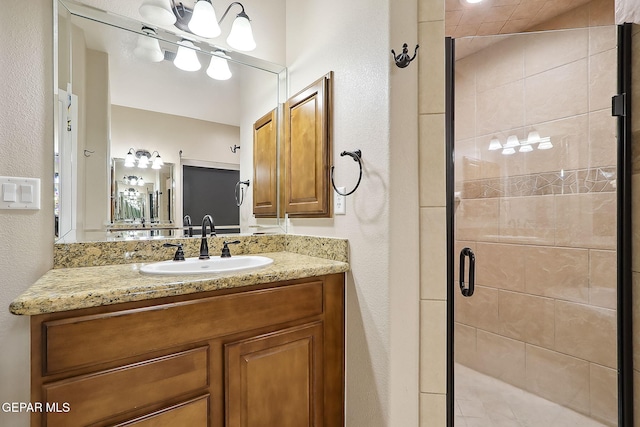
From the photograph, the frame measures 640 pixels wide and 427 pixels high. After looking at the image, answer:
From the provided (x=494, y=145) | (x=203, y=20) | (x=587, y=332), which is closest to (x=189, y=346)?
(x=203, y=20)

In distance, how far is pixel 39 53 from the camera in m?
1.17

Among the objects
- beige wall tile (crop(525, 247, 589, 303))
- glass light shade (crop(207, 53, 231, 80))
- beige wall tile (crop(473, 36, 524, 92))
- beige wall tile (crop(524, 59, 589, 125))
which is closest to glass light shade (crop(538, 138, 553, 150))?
beige wall tile (crop(524, 59, 589, 125))

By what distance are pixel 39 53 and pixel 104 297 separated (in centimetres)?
107

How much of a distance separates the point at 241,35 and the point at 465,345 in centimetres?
206

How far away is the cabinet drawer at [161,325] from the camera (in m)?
0.81

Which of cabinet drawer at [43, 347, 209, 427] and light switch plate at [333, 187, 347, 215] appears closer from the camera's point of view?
cabinet drawer at [43, 347, 209, 427]

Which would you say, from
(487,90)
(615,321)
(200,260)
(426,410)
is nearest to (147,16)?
(200,260)

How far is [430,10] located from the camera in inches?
49.1

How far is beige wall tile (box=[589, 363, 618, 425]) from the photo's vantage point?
1414 millimetres

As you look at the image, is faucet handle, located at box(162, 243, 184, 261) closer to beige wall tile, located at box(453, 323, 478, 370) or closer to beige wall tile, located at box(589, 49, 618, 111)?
beige wall tile, located at box(453, 323, 478, 370)

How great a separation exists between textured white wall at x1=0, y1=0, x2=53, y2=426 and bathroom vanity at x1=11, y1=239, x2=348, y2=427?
13 centimetres

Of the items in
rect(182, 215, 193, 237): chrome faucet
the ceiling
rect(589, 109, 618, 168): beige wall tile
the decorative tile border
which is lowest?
rect(182, 215, 193, 237): chrome faucet

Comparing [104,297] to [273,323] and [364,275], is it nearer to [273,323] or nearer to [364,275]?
[273,323]

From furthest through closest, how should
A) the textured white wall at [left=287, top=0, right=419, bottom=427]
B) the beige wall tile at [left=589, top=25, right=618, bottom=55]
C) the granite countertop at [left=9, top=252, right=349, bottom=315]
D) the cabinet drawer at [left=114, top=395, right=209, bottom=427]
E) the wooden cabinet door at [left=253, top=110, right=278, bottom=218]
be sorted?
the wooden cabinet door at [left=253, top=110, right=278, bottom=218]
the beige wall tile at [left=589, top=25, right=618, bottom=55]
the textured white wall at [left=287, top=0, right=419, bottom=427]
the cabinet drawer at [left=114, top=395, right=209, bottom=427]
the granite countertop at [left=9, top=252, right=349, bottom=315]
